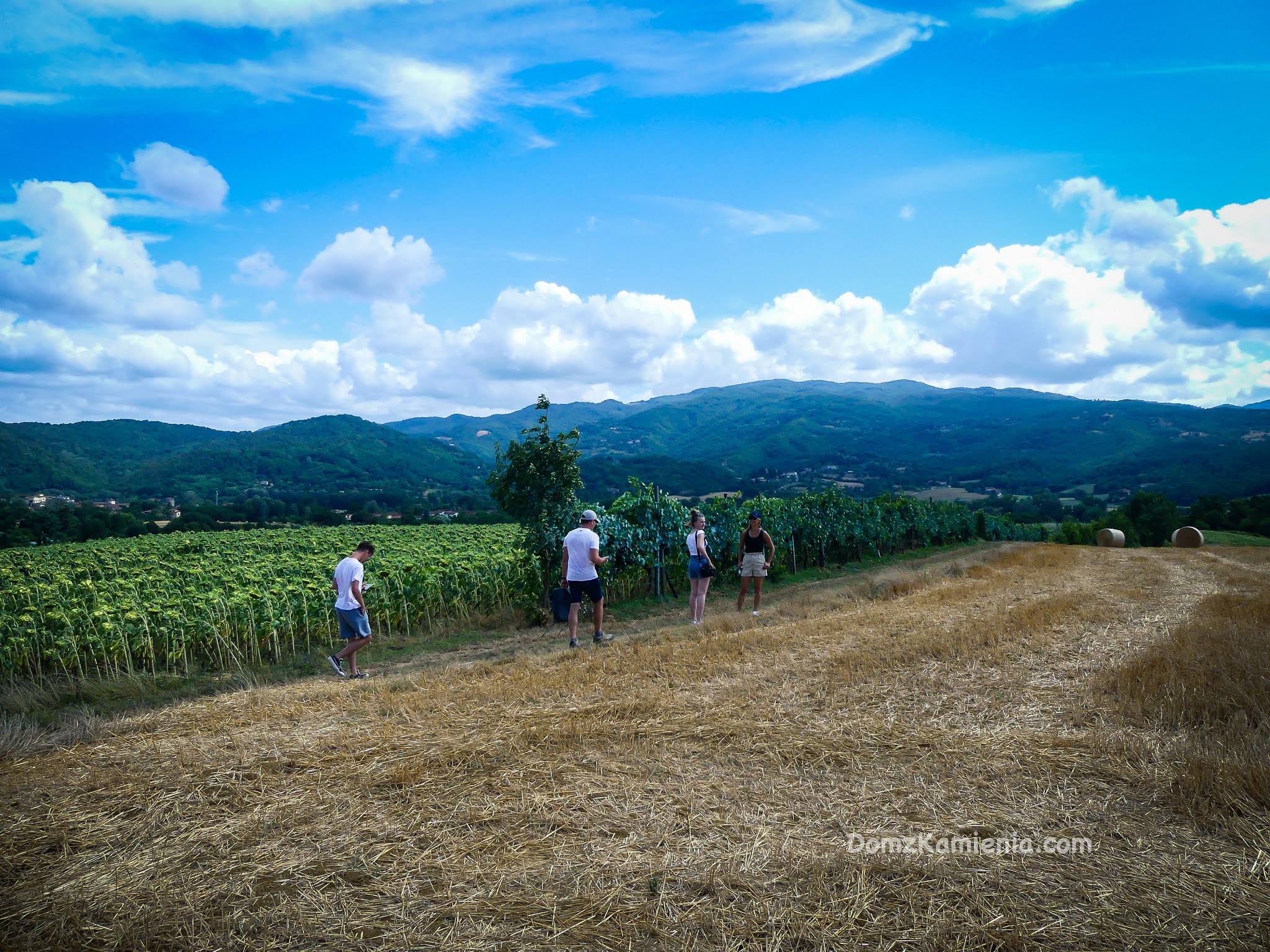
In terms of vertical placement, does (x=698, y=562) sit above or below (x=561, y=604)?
above

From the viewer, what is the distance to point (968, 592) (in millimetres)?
13047

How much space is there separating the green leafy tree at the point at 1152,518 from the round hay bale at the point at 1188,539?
1953 centimetres

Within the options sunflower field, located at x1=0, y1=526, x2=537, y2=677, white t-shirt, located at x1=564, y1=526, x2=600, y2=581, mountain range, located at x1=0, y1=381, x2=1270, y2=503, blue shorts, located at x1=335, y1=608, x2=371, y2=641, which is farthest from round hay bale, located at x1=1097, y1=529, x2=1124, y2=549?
blue shorts, located at x1=335, y1=608, x2=371, y2=641

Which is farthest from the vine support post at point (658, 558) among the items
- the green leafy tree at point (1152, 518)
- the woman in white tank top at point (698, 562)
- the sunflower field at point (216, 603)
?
the green leafy tree at point (1152, 518)

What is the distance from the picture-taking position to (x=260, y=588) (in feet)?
39.5

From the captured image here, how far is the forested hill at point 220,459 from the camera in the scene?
76.3 metres

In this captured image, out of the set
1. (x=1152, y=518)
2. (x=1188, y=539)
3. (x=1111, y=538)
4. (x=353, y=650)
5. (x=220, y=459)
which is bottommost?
(x=1152, y=518)

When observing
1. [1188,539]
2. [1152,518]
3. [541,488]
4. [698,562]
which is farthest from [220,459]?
[1152,518]

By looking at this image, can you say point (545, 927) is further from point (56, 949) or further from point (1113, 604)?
point (1113, 604)

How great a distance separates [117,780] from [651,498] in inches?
548

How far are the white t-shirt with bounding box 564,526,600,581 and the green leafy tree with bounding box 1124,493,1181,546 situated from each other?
59153 mm

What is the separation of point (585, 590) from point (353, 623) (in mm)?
3451

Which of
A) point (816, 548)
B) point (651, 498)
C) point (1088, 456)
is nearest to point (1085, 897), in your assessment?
point (651, 498)

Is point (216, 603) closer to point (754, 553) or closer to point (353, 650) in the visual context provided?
point (353, 650)
